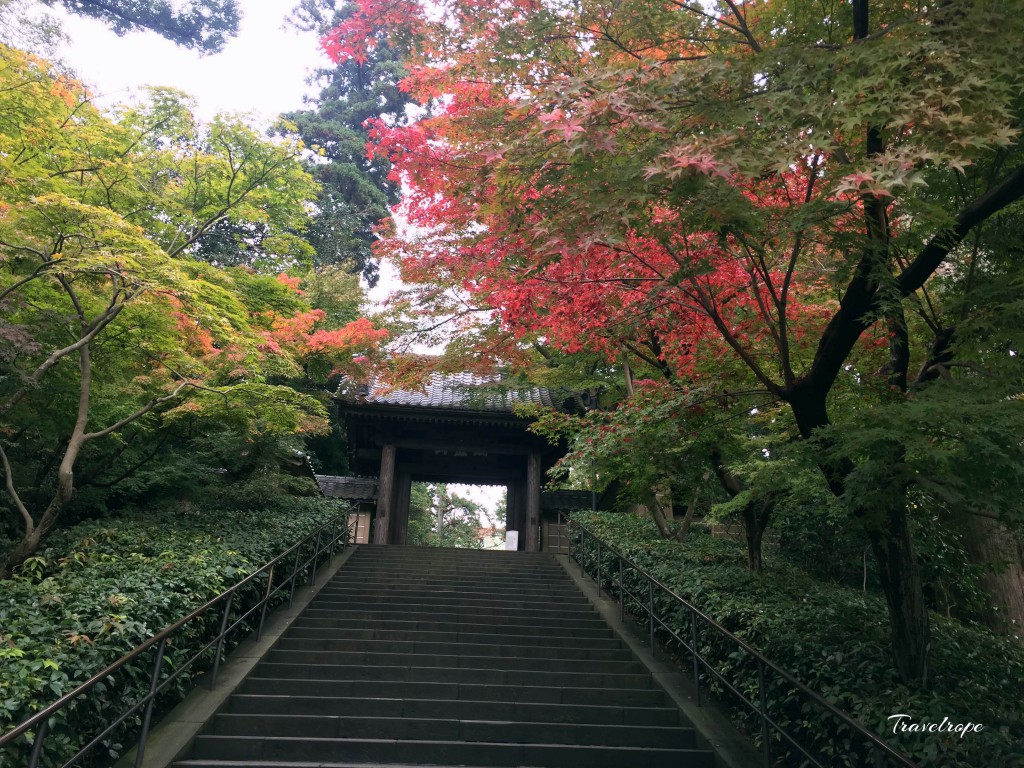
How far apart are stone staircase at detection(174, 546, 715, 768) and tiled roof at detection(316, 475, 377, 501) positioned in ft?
Answer: 28.0

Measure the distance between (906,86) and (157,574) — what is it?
22.1ft

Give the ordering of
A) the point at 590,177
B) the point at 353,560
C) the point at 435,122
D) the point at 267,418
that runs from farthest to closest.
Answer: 1. the point at 353,560
2. the point at 267,418
3. the point at 435,122
4. the point at 590,177

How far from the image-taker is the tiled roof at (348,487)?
679 inches

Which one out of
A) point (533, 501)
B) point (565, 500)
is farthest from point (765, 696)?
point (565, 500)

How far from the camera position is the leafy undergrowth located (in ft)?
11.8

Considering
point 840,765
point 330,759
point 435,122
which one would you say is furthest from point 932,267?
point 330,759

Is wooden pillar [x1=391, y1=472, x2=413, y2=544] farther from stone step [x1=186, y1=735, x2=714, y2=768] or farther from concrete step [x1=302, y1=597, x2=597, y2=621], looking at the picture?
stone step [x1=186, y1=735, x2=714, y2=768]

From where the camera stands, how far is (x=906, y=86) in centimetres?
323

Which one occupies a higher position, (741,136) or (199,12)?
(199,12)

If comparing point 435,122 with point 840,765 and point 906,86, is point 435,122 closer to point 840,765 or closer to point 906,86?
point 906,86

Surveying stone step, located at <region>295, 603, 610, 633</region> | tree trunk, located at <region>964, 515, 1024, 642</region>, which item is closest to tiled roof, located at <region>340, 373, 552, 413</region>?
stone step, located at <region>295, 603, 610, 633</region>

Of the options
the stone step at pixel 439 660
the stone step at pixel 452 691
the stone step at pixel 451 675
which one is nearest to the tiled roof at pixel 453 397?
the stone step at pixel 439 660

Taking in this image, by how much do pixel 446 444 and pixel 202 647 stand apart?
9529 millimetres

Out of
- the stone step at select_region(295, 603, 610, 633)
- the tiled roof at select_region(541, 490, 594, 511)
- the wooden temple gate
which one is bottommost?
the stone step at select_region(295, 603, 610, 633)
